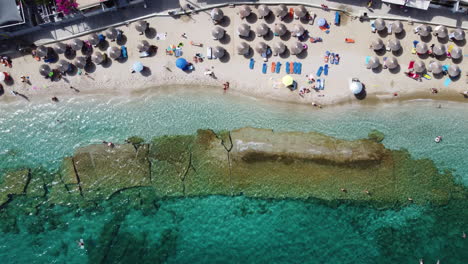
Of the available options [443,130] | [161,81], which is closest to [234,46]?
[161,81]

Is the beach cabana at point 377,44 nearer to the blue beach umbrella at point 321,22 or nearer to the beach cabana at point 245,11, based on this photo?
the blue beach umbrella at point 321,22

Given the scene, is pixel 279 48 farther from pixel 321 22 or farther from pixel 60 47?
pixel 60 47

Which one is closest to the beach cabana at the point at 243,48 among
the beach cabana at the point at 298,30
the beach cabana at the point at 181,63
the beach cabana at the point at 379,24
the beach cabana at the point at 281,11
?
the beach cabana at the point at 281,11

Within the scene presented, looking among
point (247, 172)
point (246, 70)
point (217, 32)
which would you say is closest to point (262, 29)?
point (246, 70)

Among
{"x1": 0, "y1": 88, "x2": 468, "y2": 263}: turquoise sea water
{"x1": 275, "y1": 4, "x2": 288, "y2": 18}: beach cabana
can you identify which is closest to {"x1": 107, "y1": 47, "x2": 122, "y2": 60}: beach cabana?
{"x1": 0, "y1": 88, "x2": 468, "y2": 263}: turquoise sea water

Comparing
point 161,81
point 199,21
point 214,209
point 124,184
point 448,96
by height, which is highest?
point 199,21

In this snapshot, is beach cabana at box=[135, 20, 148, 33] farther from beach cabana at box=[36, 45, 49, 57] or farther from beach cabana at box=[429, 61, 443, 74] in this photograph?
beach cabana at box=[429, 61, 443, 74]

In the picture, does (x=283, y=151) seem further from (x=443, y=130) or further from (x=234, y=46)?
(x=443, y=130)
